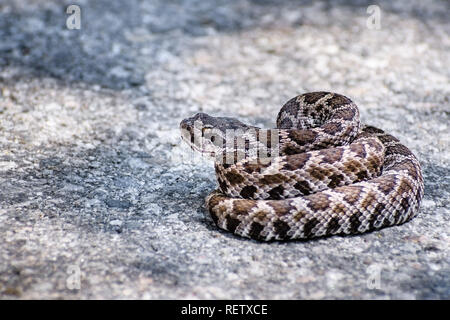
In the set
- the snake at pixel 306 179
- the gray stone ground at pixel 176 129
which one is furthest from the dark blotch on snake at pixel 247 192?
the gray stone ground at pixel 176 129

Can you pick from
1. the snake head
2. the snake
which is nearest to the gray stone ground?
the snake

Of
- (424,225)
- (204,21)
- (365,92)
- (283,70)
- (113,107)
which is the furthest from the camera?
(204,21)

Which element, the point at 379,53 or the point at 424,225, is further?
the point at 379,53

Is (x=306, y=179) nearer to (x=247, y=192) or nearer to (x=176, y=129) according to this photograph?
(x=247, y=192)
